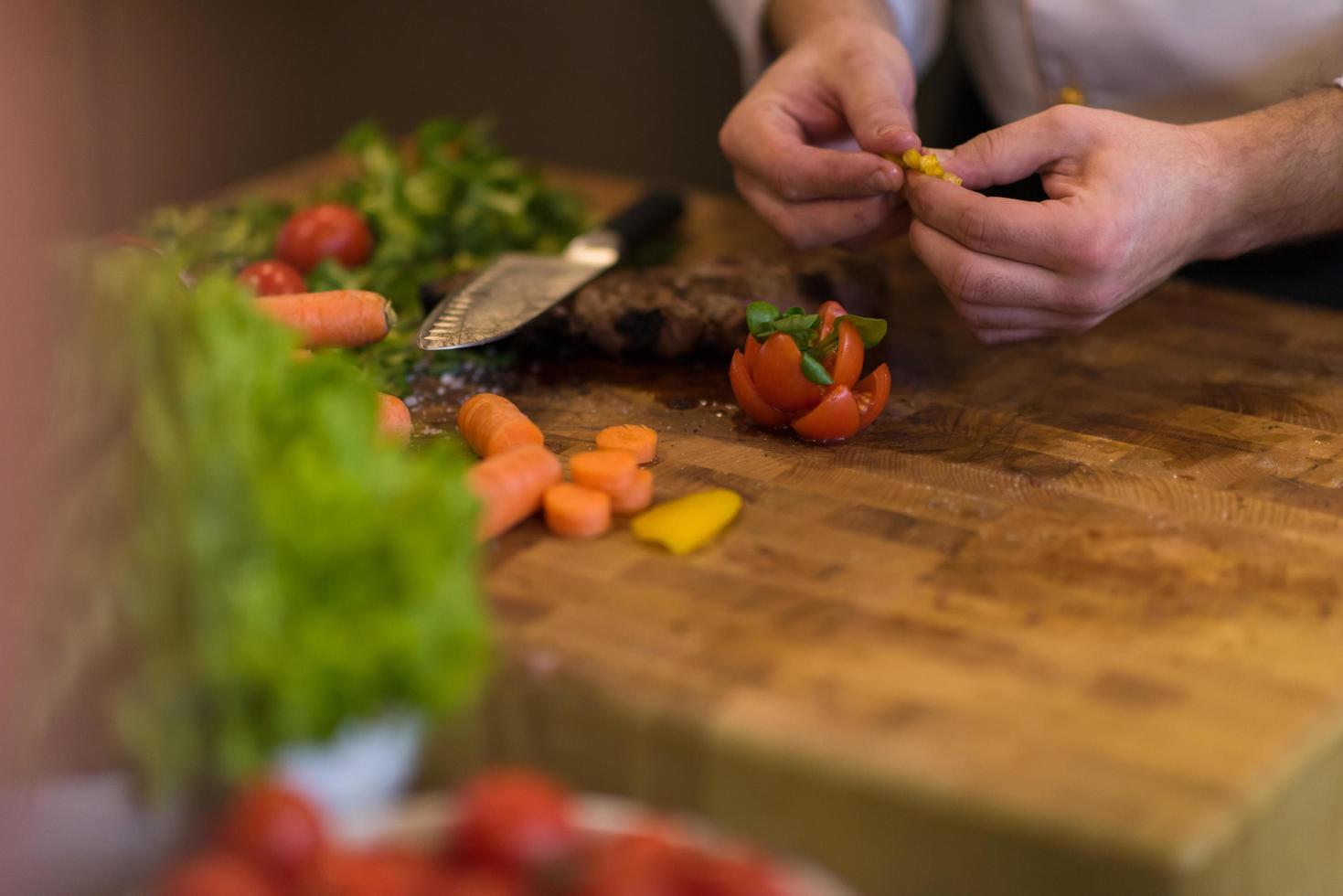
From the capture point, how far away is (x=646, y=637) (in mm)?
1470

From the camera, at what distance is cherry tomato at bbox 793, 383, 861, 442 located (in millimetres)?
1948

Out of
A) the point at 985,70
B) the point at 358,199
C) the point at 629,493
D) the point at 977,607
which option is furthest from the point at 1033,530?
the point at 358,199

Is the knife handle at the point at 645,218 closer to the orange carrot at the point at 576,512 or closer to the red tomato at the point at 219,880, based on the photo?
the orange carrot at the point at 576,512

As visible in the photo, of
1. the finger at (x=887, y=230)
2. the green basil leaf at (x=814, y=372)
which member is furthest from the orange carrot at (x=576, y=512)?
the finger at (x=887, y=230)

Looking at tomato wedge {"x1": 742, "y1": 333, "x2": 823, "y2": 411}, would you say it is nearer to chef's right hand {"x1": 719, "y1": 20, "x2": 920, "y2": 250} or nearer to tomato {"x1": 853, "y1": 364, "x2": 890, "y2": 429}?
tomato {"x1": 853, "y1": 364, "x2": 890, "y2": 429}

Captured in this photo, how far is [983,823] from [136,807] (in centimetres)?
74

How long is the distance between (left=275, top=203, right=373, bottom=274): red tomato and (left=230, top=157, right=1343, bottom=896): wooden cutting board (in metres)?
0.61

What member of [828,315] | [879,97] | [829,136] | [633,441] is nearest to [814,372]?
[828,315]

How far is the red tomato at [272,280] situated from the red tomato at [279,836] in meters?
1.40

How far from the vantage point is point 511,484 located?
169 centimetres

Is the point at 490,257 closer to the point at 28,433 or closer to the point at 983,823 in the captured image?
the point at 28,433

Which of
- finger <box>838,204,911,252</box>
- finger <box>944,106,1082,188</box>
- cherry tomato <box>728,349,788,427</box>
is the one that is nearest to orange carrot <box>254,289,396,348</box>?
cherry tomato <box>728,349,788,427</box>

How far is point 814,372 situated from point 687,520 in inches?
14.1

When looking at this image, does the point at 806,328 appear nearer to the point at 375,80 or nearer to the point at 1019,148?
the point at 1019,148
